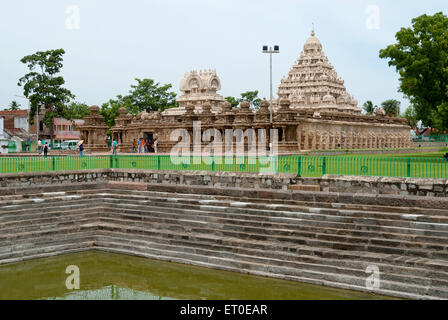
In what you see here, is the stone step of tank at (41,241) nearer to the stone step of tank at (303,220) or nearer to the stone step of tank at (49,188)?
the stone step of tank at (303,220)

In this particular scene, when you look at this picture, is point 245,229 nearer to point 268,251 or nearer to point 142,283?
point 268,251

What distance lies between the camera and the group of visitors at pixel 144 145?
43969mm

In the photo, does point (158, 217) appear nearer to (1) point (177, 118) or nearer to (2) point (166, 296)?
(2) point (166, 296)

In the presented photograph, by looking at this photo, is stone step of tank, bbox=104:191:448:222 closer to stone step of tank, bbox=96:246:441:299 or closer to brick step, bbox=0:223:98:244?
brick step, bbox=0:223:98:244

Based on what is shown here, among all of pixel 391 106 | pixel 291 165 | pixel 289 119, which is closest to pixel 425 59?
pixel 289 119

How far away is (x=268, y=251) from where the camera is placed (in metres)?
14.7

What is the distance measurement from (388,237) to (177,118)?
32.8 meters

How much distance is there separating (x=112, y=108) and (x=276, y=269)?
190 ft

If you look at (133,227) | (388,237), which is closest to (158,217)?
(133,227)

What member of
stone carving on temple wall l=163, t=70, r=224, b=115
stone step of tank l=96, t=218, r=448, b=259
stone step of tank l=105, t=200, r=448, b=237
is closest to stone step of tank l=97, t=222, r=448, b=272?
stone step of tank l=96, t=218, r=448, b=259

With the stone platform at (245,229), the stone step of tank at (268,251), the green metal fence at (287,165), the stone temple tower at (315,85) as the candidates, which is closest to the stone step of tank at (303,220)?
the stone platform at (245,229)

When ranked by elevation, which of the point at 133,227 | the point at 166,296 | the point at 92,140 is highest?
the point at 92,140

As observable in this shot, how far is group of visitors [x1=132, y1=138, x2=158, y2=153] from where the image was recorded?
4397 cm
